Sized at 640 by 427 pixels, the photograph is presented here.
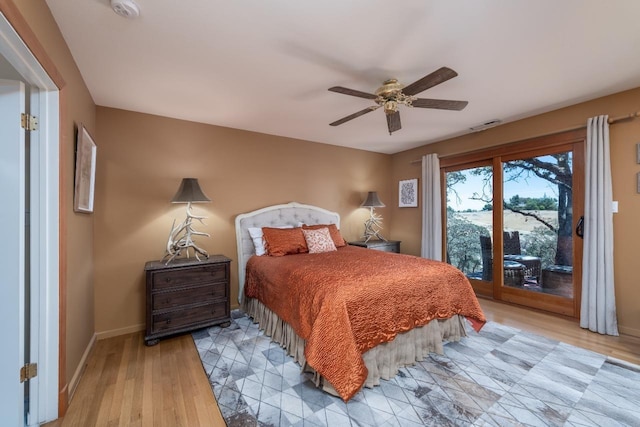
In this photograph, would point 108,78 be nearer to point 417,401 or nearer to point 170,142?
point 170,142

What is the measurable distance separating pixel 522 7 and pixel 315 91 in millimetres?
1624

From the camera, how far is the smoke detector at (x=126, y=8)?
1.50 meters

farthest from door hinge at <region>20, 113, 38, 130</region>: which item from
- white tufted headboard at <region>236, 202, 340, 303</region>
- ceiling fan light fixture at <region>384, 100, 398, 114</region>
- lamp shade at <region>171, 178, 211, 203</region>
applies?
ceiling fan light fixture at <region>384, 100, 398, 114</region>

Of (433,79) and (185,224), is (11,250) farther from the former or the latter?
(433,79)

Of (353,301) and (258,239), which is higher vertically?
(258,239)

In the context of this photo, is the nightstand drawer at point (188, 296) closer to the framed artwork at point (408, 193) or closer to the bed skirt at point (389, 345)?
the bed skirt at point (389, 345)

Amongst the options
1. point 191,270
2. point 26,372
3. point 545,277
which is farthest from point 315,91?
point 545,277

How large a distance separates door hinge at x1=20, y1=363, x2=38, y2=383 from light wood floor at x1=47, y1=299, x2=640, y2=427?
322 millimetres

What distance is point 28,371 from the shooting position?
1.58m

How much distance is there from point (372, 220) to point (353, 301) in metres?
3.16

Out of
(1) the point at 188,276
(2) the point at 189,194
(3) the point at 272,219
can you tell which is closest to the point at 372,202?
(3) the point at 272,219

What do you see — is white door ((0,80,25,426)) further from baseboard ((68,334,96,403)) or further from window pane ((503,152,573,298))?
window pane ((503,152,573,298))

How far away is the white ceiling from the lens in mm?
1600

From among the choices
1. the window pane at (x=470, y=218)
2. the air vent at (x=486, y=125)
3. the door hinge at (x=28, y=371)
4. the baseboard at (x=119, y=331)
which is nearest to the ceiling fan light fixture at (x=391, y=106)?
the air vent at (x=486, y=125)
